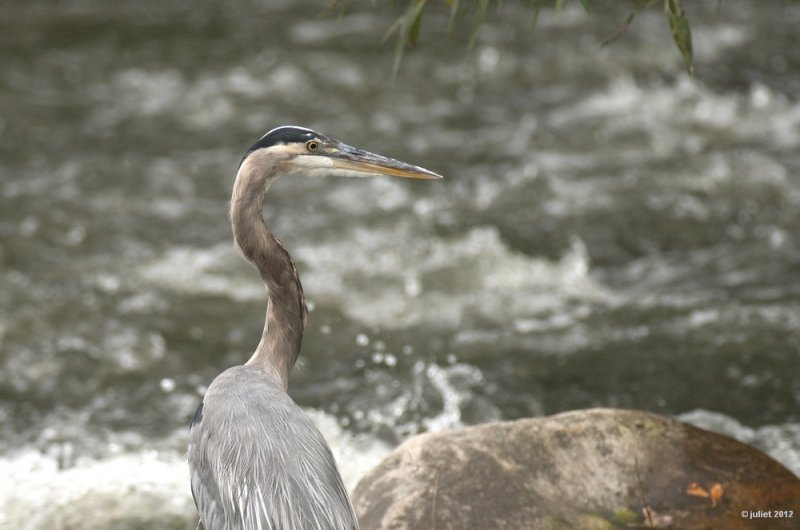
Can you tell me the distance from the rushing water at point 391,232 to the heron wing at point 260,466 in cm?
123

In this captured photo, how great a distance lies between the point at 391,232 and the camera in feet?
21.7

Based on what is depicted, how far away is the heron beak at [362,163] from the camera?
3.22 m

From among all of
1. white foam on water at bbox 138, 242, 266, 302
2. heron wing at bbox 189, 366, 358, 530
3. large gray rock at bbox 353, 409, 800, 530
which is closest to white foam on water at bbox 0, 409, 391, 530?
large gray rock at bbox 353, 409, 800, 530

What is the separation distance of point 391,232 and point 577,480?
347 centimetres

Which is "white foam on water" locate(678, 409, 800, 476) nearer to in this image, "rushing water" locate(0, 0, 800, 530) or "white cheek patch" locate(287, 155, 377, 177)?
"rushing water" locate(0, 0, 800, 530)

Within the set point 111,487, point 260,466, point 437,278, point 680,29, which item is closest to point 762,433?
point 680,29

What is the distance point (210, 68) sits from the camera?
9180mm

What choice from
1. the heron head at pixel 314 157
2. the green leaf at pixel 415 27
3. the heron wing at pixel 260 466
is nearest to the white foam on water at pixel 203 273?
the green leaf at pixel 415 27

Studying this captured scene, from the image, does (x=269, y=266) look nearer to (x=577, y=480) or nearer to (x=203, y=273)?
(x=577, y=480)

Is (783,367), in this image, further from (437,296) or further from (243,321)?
(243,321)

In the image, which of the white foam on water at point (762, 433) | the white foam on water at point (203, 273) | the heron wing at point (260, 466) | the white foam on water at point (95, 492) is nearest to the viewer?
the heron wing at point (260, 466)

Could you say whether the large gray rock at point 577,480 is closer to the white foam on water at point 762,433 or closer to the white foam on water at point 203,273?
the white foam on water at point 762,433

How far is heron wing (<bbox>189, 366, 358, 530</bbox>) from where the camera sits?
2.78 m

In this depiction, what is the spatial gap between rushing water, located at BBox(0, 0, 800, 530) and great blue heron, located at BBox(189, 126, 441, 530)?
2.30 ft
